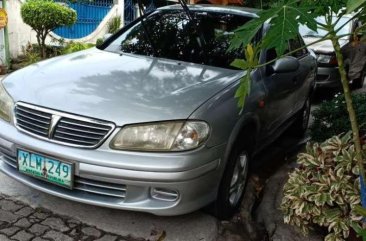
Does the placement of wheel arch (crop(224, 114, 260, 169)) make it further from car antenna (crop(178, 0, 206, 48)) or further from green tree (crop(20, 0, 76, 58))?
green tree (crop(20, 0, 76, 58))

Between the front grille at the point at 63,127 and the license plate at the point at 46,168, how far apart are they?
0.43 ft

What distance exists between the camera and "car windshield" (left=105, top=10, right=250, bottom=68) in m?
3.75

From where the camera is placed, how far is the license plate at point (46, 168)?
8.93ft

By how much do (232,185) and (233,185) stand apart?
22 millimetres

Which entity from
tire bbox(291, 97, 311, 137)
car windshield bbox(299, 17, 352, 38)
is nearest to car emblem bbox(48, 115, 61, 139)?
car windshield bbox(299, 17, 352, 38)

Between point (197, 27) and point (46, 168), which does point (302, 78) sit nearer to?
point (197, 27)

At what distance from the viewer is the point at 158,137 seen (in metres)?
2.68

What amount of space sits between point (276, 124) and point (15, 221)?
244 cm

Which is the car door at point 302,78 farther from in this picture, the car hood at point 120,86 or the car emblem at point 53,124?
the car emblem at point 53,124

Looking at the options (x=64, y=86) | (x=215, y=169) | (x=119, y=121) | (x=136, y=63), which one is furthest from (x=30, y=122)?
(x=215, y=169)

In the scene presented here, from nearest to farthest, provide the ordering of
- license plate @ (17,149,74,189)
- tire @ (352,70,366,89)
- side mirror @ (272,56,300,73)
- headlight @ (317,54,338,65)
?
license plate @ (17,149,74,189), side mirror @ (272,56,300,73), headlight @ (317,54,338,65), tire @ (352,70,366,89)

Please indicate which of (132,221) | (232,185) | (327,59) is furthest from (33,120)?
(327,59)

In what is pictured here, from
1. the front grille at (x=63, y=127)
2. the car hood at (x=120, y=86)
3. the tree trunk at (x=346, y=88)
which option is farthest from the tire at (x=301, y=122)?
the front grille at (x=63, y=127)

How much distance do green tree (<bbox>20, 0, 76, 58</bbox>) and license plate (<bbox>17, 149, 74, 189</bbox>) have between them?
5.47 m
